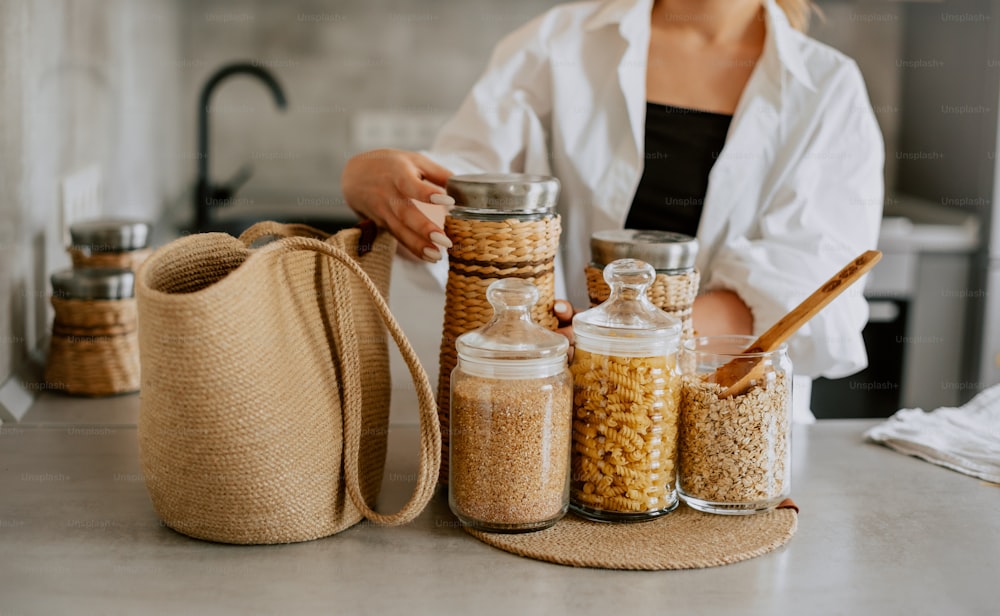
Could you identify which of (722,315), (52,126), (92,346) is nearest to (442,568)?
(722,315)

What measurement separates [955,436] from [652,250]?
0.41 m

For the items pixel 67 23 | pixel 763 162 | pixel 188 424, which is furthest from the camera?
pixel 67 23

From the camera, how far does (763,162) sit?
1179mm

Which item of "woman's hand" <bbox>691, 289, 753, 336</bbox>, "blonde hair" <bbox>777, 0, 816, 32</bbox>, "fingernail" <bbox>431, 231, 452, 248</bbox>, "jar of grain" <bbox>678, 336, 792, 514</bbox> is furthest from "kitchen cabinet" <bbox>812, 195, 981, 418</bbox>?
"fingernail" <bbox>431, 231, 452, 248</bbox>

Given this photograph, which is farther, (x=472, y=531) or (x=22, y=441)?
(x=22, y=441)

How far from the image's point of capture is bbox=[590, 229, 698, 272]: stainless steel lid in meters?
0.76

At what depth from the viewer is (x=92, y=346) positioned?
1.10 m

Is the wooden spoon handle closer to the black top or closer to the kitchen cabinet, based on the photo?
the black top

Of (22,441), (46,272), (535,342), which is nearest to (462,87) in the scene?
(46,272)

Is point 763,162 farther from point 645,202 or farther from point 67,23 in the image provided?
point 67,23

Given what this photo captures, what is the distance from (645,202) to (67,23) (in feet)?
2.67

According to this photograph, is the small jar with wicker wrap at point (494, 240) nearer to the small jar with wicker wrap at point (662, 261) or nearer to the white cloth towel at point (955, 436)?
the small jar with wicker wrap at point (662, 261)

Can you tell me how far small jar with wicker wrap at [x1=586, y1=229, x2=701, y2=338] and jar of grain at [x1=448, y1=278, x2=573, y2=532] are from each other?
0.11m

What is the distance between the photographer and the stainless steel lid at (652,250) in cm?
76
